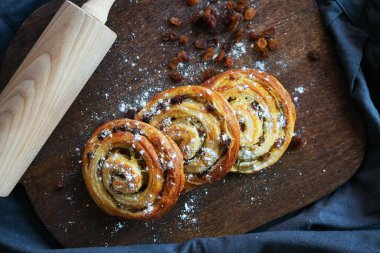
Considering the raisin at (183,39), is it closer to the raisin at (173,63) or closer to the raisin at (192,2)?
the raisin at (173,63)

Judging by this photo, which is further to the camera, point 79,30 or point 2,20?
point 2,20

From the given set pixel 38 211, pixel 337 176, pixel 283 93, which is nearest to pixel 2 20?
pixel 38 211

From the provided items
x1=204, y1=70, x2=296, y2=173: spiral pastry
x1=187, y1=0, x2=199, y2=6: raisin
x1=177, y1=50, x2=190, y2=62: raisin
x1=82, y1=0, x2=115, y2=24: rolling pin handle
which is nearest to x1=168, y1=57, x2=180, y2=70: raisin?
x1=177, y1=50, x2=190, y2=62: raisin

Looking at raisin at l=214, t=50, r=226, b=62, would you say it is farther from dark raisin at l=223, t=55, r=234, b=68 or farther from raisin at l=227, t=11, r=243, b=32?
raisin at l=227, t=11, r=243, b=32

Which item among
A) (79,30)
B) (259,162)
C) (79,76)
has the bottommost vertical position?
(259,162)

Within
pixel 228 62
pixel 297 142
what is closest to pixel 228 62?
pixel 228 62

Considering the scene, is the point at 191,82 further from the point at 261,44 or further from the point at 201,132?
the point at 261,44

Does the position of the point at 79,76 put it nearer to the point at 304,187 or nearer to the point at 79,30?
the point at 79,30

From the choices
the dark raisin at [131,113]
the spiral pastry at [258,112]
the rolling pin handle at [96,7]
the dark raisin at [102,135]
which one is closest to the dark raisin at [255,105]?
the spiral pastry at [258,112]
